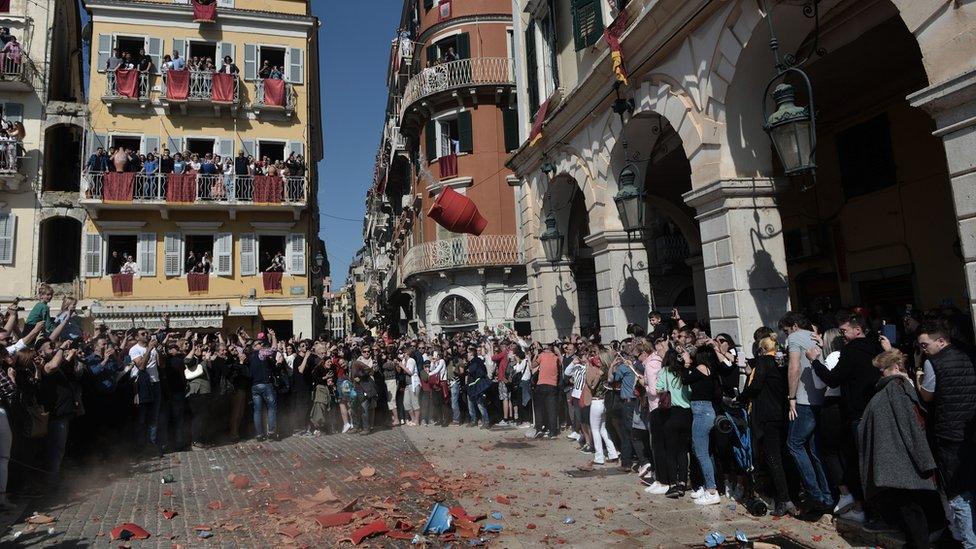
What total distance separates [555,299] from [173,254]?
15550mm

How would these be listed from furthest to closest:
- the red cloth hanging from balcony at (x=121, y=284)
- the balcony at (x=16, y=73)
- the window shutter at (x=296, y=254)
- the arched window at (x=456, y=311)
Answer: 1. the window shutter at (x=296, y=254)
2. the arched window at (x=456, y=311)
3. the red cloth hanging from balcony at (x=121, y=284)
4. the balcony at (x=16, y=73)

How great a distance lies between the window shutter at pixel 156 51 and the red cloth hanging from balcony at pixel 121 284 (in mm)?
7739

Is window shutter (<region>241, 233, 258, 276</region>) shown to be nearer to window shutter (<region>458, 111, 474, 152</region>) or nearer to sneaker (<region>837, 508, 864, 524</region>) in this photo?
window shutter (<region>458, 111, 474, 152</region>)

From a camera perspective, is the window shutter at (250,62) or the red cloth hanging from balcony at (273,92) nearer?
the red cloth hanging from balcony at (273,92)

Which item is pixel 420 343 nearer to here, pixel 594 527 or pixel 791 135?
pixel 594 527

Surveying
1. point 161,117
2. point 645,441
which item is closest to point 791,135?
point 645,441

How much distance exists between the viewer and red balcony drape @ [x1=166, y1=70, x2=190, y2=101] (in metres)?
22.2

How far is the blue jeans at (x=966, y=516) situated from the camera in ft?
14.2

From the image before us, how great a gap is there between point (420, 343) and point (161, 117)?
1428 cm

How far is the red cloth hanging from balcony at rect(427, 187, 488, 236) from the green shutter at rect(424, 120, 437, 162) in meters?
8.18

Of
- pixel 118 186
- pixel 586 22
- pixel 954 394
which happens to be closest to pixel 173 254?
pixel 118 186

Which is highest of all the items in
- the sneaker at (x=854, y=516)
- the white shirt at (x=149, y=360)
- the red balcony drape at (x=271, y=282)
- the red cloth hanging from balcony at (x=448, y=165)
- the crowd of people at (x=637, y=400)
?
the red cloth hanging from balcony at (x=448, y=165)

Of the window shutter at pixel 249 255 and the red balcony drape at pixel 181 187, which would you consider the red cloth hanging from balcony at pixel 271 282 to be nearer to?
the window shutter at pixel 249 255

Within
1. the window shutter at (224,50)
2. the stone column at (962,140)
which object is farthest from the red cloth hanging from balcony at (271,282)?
the stone column at (962,140)
